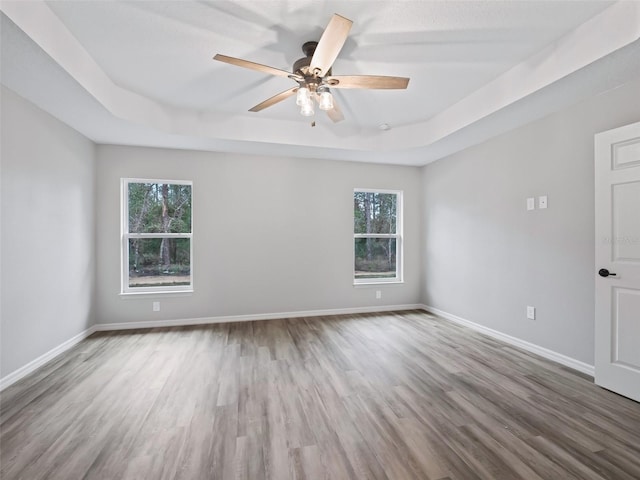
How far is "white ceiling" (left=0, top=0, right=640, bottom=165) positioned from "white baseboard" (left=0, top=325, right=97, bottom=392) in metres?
2.43

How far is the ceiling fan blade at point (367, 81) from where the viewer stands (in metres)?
2.15

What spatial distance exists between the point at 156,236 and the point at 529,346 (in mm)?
4891

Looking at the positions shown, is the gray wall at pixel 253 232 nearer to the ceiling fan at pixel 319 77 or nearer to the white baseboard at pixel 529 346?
the white baseboard at pixel 529 346

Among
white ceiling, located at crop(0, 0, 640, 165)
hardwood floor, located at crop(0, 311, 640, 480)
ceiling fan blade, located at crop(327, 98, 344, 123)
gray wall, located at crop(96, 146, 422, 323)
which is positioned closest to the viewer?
hardwood floor, located at crop(0, 311, 640, 480)

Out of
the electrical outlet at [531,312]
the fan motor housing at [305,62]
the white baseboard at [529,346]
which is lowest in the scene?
the white baseboard at [529,346]

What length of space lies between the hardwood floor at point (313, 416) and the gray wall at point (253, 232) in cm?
103

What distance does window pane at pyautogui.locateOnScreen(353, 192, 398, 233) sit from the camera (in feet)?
16.3

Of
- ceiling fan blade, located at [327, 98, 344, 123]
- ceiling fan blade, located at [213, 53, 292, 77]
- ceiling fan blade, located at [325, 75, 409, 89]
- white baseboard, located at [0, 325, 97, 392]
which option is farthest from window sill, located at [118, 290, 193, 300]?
ceiling fan blade, located at [325, 75, 409, 89]

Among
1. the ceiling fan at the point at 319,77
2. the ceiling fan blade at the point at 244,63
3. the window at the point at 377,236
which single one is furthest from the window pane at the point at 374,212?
the ceiling fan blade at the point at 244,63

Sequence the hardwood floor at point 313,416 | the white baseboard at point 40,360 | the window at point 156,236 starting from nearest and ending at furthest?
the hardwood floor at point 313,416, the white baseboard at point 40,360, the window at point 156,236

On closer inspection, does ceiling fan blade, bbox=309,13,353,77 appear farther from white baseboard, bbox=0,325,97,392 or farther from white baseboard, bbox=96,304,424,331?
white baseboard, bbox=0,325,97,392

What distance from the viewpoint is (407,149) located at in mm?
4164

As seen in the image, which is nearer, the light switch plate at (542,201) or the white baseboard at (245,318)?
the light switch plate at (542,201)

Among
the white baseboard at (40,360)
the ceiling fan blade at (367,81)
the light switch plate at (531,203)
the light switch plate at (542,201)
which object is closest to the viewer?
the ceiling fan blade at (367,81)
